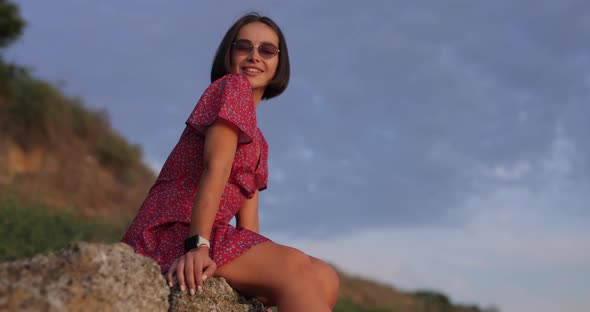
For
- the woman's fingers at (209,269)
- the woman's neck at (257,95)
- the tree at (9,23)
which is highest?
the tree at (9,23)

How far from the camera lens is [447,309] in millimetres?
16984

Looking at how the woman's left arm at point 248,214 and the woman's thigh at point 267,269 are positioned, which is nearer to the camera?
the woman's thigh at point 267,269

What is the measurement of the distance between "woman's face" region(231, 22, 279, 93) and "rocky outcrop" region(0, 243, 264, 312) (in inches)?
51.1

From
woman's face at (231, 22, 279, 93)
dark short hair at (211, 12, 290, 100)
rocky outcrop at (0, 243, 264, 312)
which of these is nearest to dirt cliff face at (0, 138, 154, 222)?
dark short hair at (211, 12, 290, 100)

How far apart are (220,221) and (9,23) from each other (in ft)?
48.4

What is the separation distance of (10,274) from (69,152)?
13.4 meters

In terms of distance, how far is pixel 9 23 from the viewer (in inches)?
615

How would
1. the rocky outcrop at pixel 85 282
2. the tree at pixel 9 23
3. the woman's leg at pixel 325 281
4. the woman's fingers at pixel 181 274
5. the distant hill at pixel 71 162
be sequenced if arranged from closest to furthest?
1. the rocky outcrop at pixel 85 282
2. the woman's fingers at pixel 181 274
3. the woman's leg at pixel 325 281
4. the distant hill at pixel 71 162
5. the tree at pixel 9 23

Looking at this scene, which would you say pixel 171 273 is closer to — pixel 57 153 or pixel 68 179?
pixel 68 179

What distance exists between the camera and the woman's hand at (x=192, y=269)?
7.95ft

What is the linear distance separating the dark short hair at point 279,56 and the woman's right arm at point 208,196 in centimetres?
68

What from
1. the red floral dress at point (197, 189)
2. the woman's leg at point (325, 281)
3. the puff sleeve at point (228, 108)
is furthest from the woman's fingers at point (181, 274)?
the puff sleeve at point (228, 108)

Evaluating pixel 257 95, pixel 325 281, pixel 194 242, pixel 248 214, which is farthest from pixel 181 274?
pixel 257 95

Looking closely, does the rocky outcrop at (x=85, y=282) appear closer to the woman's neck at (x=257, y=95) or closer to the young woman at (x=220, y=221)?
→ the young woman at (x=220, y=221)
